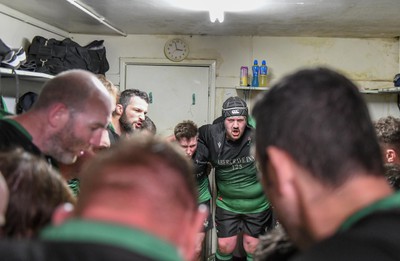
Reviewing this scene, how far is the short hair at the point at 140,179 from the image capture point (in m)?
0.50

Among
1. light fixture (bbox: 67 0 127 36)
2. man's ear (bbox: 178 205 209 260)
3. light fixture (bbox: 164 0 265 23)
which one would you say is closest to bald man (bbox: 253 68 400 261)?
man's ear (bbox: 178 205 209 260)

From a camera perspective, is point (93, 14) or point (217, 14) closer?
point (217, 14)

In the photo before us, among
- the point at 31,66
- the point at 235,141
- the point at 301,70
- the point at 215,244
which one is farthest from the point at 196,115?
the point at 301,70

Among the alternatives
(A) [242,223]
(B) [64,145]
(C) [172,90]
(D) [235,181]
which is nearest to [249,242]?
(A) [242,223]

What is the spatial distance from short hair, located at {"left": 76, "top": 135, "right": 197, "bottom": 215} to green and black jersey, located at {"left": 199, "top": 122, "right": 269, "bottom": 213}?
3196 millimetres

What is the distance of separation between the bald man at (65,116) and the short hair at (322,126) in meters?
1.07

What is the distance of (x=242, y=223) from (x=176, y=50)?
197 cm

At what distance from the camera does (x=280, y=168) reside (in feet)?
2.32

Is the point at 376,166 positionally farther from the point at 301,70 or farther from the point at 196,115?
the point at 196,115

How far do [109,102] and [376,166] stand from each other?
4.12ft

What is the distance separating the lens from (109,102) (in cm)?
173

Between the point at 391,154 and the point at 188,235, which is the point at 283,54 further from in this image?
the point at 188,235

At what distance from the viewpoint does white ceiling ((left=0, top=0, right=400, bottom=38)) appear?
10.4 feet

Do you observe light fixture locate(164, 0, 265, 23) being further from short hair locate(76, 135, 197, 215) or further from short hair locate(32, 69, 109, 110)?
short hair locate(76, 135, 197, 215)
